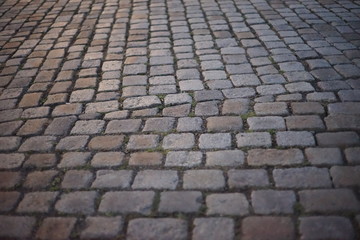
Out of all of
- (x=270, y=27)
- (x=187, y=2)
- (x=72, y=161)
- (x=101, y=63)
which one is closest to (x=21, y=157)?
(x=72, y=161)

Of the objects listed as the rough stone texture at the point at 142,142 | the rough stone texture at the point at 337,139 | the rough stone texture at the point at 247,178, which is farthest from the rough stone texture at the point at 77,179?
the rough stone texture at the point at 337,139

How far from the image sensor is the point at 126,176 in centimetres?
229

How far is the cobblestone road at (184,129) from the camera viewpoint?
197cm

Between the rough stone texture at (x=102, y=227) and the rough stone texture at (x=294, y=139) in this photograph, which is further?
the rough stone texture at (x=294, y=139)

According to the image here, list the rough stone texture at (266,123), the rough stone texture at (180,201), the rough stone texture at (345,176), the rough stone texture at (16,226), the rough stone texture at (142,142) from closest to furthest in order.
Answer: the rough stone texture at (16,226) < the rough stone texture at (180,201) < the rough stone texture at (345,176) < the rough stone texture at (142,142) < the rough stone texture at (266,123)

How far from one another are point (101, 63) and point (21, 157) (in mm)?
1677

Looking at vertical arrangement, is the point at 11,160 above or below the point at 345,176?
below

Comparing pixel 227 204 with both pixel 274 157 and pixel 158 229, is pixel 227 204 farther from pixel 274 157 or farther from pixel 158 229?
pixel 274 157

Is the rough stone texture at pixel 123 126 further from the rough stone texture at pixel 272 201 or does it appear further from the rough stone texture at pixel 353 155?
the rough stone texture at pixel 353 155

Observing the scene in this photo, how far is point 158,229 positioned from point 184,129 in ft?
3.32

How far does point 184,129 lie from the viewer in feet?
8.95

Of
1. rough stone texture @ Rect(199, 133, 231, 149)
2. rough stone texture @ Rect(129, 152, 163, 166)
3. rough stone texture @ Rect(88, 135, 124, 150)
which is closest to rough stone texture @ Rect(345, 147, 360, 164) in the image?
rough stone texture @ Rect(199, 133, 231, 149)

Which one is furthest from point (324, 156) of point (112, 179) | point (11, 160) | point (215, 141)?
point (11, 160)

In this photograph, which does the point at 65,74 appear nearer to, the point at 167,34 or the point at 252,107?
the point at 167,34
